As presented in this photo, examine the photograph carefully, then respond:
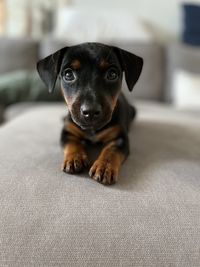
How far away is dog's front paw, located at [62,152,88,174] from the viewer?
3.78ft

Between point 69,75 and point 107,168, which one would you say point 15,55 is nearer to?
point 69,75

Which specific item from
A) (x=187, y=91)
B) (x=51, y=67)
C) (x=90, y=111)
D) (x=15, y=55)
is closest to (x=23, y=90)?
(x=15, y=55)

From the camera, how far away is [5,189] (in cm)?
104

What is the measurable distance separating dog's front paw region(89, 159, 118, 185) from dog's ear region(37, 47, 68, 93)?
37 cm

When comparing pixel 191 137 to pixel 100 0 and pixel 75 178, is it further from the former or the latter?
pixel 100 0

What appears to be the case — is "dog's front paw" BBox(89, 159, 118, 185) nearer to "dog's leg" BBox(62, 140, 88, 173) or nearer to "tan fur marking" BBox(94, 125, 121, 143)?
"dog's leg" BBox(62, 140, 88, 173)

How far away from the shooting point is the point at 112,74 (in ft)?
4.11

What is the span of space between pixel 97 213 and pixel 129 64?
601 millimetres

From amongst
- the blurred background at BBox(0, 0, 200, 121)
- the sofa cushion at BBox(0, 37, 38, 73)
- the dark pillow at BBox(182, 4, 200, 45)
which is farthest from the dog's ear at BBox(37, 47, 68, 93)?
the dark pillow at BBox(182, 4, 200, 45)

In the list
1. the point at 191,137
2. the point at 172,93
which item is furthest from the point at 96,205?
the point at 172,93

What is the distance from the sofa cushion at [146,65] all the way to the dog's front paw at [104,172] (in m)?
1.90

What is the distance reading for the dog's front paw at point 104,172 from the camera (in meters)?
1.09

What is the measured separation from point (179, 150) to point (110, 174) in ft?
1.65

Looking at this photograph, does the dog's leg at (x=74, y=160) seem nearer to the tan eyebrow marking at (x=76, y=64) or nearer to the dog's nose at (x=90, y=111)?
the dog's nose at (x=90, y=111)
